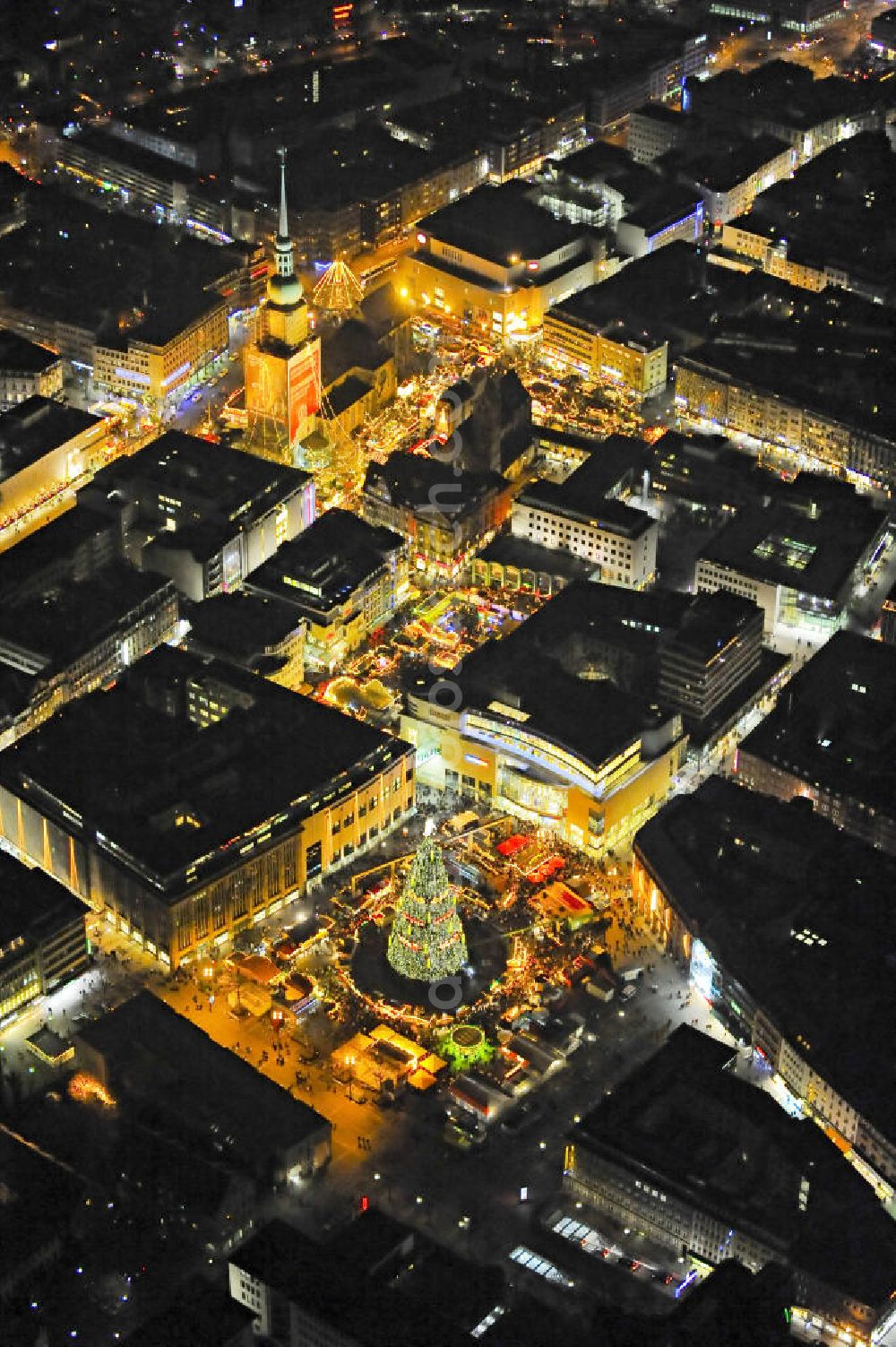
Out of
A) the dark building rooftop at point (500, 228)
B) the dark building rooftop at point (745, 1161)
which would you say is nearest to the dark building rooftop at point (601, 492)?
the dark building rooftop at point (500, 228)

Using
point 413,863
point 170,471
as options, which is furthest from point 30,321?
point 413,863

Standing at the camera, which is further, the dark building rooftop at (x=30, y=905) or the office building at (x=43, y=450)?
the office building at (x=43, y=450)

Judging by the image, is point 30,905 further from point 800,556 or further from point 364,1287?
point 800,556

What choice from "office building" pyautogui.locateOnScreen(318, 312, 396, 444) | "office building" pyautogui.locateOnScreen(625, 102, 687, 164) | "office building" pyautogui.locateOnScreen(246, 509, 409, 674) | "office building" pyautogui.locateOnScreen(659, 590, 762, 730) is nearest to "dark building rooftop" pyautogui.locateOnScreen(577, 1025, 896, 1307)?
"office building" pyautogui.locateOnScreen(659, 590, 762, 730)

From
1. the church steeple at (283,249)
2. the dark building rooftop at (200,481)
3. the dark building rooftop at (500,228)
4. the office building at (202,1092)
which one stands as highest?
the church steeple at (283,249)

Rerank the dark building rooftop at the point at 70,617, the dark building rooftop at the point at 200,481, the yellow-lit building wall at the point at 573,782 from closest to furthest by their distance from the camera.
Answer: the yellow-lit building wall at the point at 573,782 → the dark building rooftop at the point at 70,617 → the dark building rooftop at the point at 200,481

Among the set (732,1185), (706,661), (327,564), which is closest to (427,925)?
(732,1185)

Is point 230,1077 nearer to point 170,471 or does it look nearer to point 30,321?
point 170,471

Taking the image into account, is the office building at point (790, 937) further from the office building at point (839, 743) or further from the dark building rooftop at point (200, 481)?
the dark building rooftop at point (200, 481)
